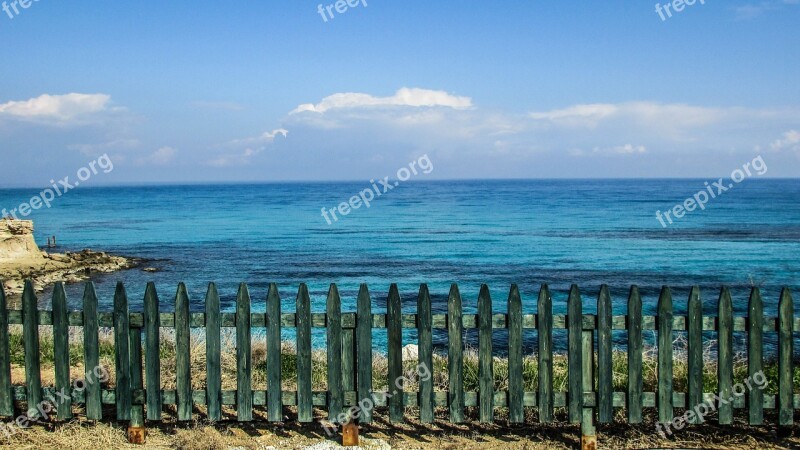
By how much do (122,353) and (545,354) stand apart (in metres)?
4.05

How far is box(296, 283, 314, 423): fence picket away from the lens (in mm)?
6445

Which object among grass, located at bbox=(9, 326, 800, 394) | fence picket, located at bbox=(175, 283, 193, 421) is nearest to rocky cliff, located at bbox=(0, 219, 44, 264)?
grass, located at bbox=(9, 326, 800, 394)

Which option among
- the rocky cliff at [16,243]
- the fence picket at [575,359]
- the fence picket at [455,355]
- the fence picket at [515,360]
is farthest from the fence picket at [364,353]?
the rocky cliff at [16,243]

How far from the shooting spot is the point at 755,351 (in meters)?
6.32

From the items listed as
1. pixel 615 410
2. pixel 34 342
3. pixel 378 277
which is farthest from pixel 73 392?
pixel 378 277

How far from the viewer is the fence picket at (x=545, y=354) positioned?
6258 mm

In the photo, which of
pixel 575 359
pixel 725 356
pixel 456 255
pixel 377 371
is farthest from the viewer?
pixel 456 255

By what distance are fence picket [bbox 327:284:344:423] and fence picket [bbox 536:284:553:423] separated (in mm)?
1869

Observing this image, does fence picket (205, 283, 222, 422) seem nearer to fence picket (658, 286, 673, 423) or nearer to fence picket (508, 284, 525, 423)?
fence picket (508, 284, 525, 423)

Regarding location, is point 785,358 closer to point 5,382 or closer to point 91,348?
point 91,348

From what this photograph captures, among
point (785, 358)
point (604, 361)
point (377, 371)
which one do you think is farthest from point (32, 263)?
point (785, 358)

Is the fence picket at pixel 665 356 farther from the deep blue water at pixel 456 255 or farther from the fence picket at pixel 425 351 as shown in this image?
the deep blue water at pixel 456 255

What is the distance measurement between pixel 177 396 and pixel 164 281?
2379 cm

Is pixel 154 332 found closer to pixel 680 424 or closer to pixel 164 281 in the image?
pixel 680 424
